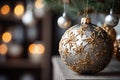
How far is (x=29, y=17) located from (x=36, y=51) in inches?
11.3

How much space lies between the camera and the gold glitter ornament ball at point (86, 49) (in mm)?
794

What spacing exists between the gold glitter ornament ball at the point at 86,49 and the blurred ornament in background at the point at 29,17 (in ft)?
3.33

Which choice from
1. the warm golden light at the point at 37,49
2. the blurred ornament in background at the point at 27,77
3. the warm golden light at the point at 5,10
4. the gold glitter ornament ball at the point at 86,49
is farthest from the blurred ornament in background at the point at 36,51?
the gold glitter ornament ball at the point at 86,49

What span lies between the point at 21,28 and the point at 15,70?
27 cm

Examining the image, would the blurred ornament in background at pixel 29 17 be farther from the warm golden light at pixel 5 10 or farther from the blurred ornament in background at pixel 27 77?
the blurred ornament in background at pixel 27 77

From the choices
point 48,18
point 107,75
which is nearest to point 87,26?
point 107,75

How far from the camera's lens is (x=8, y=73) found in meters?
2.10

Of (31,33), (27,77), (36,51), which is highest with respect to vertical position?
(31,33)

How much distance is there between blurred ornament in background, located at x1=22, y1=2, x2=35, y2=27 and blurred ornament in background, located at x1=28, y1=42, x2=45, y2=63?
13 centimetres

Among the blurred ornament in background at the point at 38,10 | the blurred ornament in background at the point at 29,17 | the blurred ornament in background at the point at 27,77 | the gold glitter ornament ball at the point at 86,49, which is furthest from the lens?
the blurred ornament in background at the point at 27,77

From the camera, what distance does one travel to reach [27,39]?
2055 millimetres

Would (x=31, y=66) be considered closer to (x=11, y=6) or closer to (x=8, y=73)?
(x=8, y=73)

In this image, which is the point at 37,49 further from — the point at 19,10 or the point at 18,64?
the point at 19,10

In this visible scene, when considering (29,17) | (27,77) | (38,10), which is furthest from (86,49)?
(27,77)
